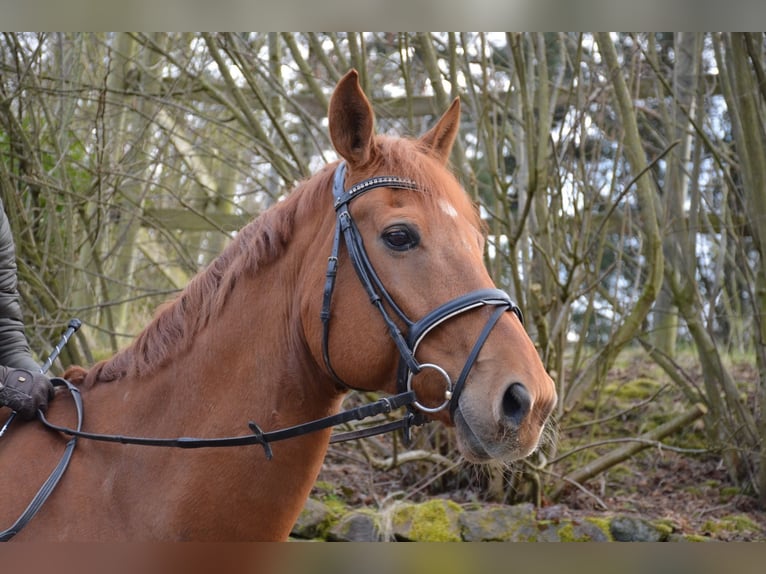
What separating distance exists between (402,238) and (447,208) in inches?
7.4

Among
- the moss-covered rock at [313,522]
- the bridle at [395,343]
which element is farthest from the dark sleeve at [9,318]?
the moss-covered rock at [313,522]

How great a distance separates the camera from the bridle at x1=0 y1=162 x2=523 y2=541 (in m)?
2.22

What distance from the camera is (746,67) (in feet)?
17.4

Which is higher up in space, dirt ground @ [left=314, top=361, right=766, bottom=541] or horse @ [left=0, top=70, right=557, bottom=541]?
horse @ [left=0, top=70, right=557, bottom=541]

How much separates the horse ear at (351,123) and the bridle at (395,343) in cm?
10

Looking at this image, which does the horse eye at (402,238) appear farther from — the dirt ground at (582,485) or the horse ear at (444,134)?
the dirt ground at (582,485)

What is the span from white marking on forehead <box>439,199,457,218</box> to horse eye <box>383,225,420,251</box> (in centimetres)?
14

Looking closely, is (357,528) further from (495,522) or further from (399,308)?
(399,308)

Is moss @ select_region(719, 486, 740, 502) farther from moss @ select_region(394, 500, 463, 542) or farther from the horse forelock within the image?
the horse forelock

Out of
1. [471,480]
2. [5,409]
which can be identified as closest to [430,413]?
[5,409]

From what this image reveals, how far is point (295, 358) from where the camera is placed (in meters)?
2.46

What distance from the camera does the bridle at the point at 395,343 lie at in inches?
87.4
